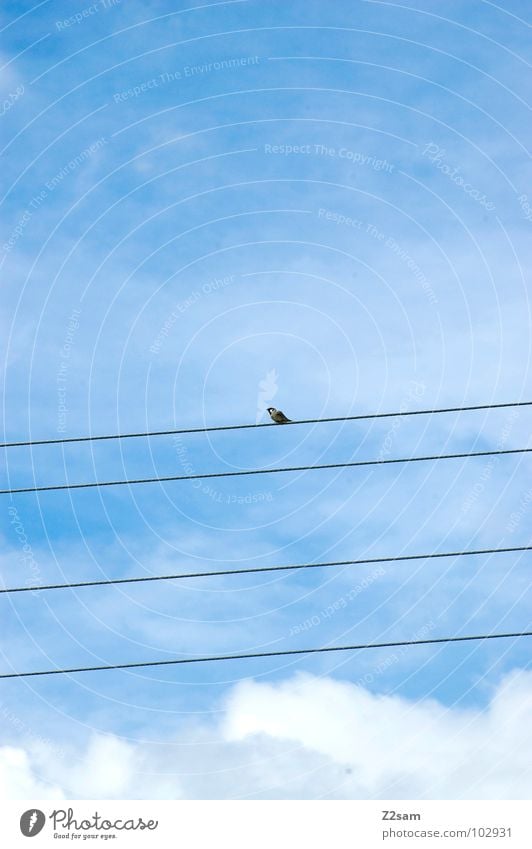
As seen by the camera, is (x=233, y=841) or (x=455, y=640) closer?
(x=455, y=640)

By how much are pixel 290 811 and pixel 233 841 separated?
922 mm

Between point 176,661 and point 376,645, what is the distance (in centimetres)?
272

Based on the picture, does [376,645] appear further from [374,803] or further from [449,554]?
[374,803]

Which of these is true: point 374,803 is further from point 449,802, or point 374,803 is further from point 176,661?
point 176,661

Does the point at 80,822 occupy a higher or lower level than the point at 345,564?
lower

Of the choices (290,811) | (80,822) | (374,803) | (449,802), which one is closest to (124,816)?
(80,822)

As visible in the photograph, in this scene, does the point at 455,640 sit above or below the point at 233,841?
above

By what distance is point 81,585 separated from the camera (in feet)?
49.2

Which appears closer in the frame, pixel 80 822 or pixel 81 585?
pixel 81 585

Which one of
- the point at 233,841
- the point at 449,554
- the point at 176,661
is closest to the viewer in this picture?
the point at 449,554

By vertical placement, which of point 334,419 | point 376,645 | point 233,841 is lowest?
point 233,841

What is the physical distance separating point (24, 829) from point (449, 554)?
7.50 meters

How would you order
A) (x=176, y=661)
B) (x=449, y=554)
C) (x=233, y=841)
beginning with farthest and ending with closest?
1. (x=233, y=841)
2. (x=176, y=661)
3. (x=449, y=554)

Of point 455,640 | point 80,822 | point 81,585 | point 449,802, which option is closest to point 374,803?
point 449,802
